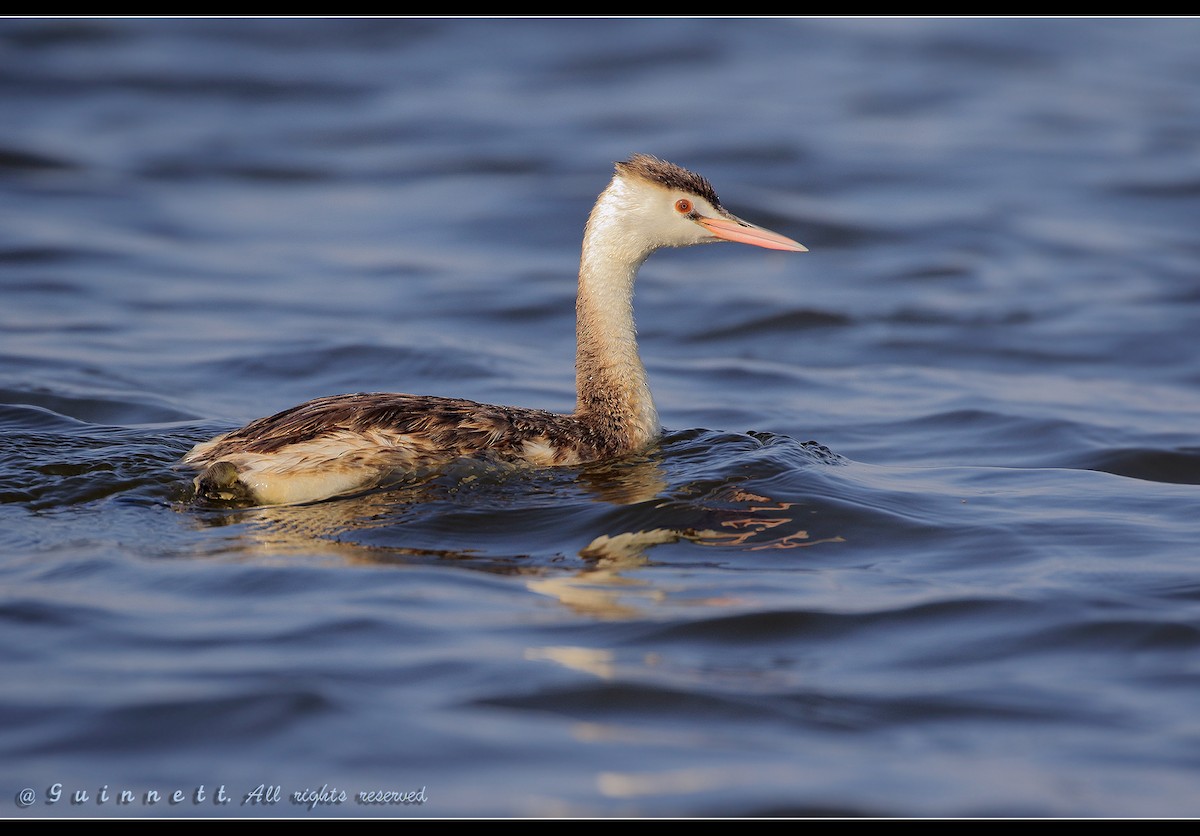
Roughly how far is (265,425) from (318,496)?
21.7 inches

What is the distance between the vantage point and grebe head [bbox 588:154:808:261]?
910 centimetres

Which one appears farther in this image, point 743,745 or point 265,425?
point 265,425

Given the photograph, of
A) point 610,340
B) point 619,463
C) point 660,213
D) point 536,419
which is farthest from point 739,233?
point 536,419

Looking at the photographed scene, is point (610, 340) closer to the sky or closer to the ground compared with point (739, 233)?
closer to the ground

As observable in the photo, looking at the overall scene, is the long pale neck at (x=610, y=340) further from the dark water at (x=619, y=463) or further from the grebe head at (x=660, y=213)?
the dark water at (x=619, y=463)

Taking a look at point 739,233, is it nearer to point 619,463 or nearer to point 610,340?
point 610,340

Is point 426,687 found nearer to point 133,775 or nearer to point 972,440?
point 133,775

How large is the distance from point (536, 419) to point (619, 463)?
0.55 m

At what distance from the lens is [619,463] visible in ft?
29.0

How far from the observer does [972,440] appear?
35.4 feet

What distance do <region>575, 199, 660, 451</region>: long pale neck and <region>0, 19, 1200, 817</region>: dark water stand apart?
13.7 inches

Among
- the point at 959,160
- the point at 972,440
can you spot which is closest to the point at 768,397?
the point at 972,440

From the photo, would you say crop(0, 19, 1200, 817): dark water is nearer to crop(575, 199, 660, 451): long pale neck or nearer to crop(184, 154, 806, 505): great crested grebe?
crop(184, 154, 806, 505): great crested grebe

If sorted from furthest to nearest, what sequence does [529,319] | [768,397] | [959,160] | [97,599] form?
1. [959,160]
2. [529,319]
3. [768,397]
4. [97,599]
